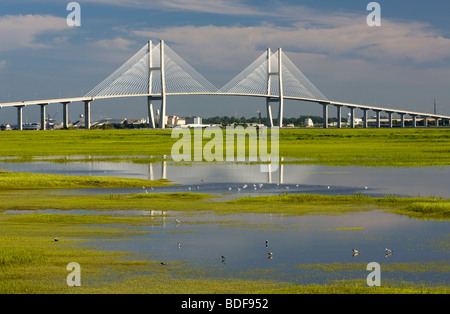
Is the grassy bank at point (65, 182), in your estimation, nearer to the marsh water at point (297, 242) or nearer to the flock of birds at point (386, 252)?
the marsh water at point (297, 242)

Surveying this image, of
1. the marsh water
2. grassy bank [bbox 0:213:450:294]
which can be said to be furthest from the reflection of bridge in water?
grassy bank [bbox 0:213:450:294]

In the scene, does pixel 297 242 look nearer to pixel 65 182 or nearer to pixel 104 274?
pixel 104 274

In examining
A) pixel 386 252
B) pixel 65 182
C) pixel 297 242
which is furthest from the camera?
pixel 65 182

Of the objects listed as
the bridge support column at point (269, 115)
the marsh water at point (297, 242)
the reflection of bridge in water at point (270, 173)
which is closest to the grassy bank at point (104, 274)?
the marsh water at point (297, 242)

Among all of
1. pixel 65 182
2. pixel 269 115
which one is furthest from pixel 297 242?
pixel 269 115

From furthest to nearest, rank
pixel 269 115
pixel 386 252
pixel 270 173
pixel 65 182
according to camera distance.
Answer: pixel 269 115 → pixel 270 173 → pixel 65 182 → pixel 386 252

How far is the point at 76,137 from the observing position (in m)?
84.3

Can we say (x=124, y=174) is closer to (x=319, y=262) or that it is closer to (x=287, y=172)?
(x=287, y=172)

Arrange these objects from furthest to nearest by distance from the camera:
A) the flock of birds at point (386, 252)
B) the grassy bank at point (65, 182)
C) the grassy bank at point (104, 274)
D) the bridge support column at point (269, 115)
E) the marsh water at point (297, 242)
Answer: the bridge support column at point (269, 115), the grassy bank at point (65, 182), the flock of birds at point (386, 252), the marsh water at point (297, 242), the grassy bank at point (104, 274)

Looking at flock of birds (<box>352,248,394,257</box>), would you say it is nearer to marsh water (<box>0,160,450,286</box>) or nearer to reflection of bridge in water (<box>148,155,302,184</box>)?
marsh water (<box>0,160,450,286</box>)
